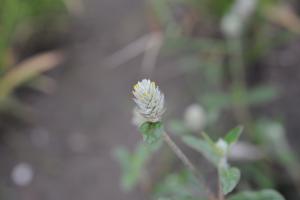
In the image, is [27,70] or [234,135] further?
[27,70]

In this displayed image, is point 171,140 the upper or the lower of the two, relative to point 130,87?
lower

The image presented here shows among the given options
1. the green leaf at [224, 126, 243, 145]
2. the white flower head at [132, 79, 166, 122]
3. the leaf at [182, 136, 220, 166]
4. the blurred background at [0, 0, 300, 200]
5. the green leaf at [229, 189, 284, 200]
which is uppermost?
the blurred background at [0, 0, 300, 200]

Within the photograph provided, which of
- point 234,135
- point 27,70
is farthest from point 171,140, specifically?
point 27,70

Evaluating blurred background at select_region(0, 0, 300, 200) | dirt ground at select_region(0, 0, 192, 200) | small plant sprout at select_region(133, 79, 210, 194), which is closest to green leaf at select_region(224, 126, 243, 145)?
small plant sprout at select_region(133, 79, 210, 194)

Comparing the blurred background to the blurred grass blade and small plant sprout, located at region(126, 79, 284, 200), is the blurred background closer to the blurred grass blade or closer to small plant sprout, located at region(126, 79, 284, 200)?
the blurred grass blade

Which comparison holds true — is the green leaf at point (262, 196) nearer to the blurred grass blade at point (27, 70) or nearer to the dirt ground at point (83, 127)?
the dirt ground at point (83, 127)

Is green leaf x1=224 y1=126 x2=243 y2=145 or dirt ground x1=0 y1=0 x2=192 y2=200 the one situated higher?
dirt ground x1=0 y1=0 x2=192 y2=200

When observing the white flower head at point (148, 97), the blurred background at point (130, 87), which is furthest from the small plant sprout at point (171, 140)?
the blurred background at point (130, 87)

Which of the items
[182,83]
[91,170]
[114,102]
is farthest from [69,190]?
[182,83]

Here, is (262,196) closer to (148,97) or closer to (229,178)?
(229,178)
